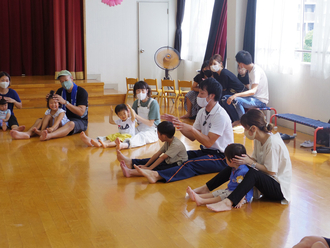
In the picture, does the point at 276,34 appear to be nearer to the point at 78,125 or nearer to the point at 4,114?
the point at 78,125

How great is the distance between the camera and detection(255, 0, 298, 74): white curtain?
5.85 m

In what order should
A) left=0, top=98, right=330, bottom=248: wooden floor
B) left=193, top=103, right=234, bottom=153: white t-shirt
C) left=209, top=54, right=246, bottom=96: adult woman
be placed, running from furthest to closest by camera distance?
left=209, top=54, right=246, bottom=96: adult woman → left=193, top=103, right=234, bottom=153: white t-shirt → left=0, top=98, right=330, bottom=248: wooden floor

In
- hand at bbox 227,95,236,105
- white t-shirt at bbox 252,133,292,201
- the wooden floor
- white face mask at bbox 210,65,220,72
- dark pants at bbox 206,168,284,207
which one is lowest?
the wooden floor

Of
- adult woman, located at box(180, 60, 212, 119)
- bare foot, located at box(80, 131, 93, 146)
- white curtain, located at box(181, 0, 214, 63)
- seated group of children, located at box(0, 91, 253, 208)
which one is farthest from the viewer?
white curtain, located at box(181, 0, 214, 63)

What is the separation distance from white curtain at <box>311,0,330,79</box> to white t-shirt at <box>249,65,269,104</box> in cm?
93

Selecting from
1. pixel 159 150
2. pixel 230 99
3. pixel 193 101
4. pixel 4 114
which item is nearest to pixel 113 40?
pixel 193 101

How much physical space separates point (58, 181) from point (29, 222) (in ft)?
2.96

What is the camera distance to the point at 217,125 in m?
3.50

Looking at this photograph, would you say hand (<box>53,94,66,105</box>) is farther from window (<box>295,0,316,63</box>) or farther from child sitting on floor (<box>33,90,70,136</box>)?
window (<box>295,0,316,63</box>)

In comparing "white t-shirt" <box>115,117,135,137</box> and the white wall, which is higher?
the white wall

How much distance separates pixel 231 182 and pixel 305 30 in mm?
3711

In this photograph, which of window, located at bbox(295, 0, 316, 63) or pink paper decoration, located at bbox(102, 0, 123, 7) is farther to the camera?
pink paper decoration, located at bbox(102, 0, 123, 7)

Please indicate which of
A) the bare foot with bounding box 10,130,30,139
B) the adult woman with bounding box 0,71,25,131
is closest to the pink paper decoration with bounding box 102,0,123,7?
the adult woman with bounding box 0,71,25,131

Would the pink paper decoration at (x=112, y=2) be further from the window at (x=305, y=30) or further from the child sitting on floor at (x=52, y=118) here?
the window at (x=305, y=30)
